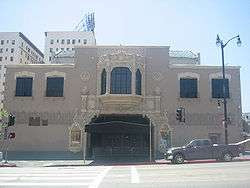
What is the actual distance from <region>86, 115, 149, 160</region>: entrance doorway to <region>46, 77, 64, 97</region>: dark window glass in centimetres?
461

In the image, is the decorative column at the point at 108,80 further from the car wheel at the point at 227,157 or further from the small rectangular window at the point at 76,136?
the car wheel at the point at 227,157

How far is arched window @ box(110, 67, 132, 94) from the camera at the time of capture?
112 ft

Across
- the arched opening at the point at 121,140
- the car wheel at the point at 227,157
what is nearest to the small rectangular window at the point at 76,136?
the arched opening at the point at 121,140

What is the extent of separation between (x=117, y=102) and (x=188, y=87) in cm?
745

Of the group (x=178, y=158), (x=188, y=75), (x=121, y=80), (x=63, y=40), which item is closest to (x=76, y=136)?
(x=121, y=80)

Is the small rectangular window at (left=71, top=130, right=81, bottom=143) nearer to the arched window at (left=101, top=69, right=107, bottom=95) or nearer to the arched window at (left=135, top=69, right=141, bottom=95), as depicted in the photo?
the arched window at (left=101, top=69, right=107, bottom=95)

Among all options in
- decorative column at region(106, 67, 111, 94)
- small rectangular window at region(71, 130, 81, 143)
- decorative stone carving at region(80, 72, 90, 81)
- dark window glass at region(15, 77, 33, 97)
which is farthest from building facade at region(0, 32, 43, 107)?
decorative column at region(106, 67, 111, 94)

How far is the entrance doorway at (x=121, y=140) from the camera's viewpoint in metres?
34.4

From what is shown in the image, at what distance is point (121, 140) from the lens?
115 ft

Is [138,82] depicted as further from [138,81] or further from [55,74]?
[55,74]

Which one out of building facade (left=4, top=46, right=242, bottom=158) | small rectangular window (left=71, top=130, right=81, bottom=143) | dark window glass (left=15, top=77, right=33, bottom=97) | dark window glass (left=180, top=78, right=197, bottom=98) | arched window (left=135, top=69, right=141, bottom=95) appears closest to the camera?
building facade (left=4, top=46, right=242, bottom=158)

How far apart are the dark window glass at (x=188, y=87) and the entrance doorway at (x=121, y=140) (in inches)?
184

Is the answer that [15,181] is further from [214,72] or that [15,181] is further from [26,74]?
[214,72]

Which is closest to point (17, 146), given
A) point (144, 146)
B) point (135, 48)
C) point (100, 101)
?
point (100, 101)
